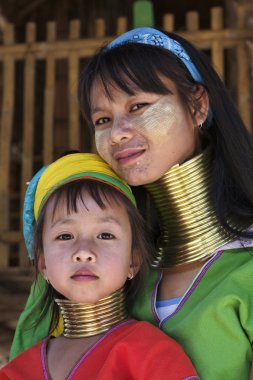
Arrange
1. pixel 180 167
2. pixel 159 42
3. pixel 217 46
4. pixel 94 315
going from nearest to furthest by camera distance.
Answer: pixel 94 315
pixel 180 167
pixel 159 42
pixel 217 46

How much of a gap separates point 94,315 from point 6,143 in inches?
149

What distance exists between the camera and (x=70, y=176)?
2066mm

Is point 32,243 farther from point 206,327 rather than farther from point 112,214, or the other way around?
point 206,327

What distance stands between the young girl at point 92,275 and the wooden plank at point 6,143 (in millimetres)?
3263

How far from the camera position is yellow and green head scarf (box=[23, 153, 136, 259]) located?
2.07m

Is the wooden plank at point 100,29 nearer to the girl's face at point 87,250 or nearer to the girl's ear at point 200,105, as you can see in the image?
the girl's ear at point 200,105

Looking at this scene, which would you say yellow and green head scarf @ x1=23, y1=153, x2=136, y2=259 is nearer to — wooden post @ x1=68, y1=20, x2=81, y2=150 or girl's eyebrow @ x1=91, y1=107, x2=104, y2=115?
girl's eyebrow @ x1=91, y1=107, x2=104, y2=115

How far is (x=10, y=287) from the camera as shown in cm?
488

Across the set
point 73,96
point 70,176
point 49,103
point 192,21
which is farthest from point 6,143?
point 70,176

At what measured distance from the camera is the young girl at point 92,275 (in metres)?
1.84

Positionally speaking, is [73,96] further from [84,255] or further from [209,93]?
[84,255]

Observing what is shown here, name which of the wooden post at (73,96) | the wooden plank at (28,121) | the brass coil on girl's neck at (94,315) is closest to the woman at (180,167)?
the brass coil on girl's neck at (94,315)

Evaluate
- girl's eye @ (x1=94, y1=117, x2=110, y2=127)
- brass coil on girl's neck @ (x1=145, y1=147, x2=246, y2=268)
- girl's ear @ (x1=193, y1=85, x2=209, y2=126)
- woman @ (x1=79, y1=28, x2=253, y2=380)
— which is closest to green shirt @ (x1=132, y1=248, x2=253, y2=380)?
woman @ (x1=79, y1=28, x2=253, y2=380)

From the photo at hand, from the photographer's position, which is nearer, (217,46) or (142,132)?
(142,132)
